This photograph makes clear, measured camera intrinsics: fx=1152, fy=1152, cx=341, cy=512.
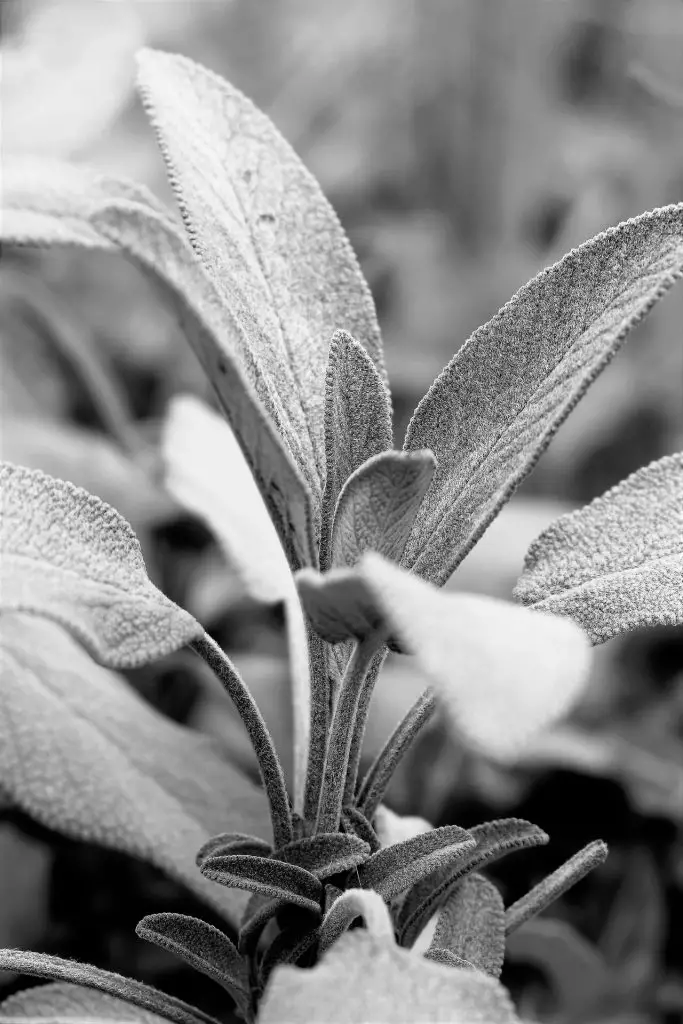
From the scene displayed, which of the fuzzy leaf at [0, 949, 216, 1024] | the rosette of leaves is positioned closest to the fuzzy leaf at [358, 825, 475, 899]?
the rosette of leaves

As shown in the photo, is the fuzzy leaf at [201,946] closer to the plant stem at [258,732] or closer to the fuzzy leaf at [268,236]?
the plant stem at [258,732]

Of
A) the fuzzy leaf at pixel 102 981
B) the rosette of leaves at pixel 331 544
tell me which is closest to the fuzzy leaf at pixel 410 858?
the rosette of leaves at pixel 331 544

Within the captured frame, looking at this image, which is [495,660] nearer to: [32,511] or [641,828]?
[32,511]

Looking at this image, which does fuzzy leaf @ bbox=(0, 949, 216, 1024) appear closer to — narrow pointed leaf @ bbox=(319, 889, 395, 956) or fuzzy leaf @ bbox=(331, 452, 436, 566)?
narrow pointed leaf @ bbox=(319, 889, 395, 956)

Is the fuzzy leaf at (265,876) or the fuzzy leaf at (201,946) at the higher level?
the fuzzy leaf at (265,876)

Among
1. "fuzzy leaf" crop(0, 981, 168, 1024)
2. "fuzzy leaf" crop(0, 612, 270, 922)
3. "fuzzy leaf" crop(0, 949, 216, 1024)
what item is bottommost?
"fuzzy leaf" crop(0, 612, 270, 922)

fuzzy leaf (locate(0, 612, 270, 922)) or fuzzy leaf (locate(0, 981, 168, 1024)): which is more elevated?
fuzzy leaf (locate(0, 981, 168, 1024))
